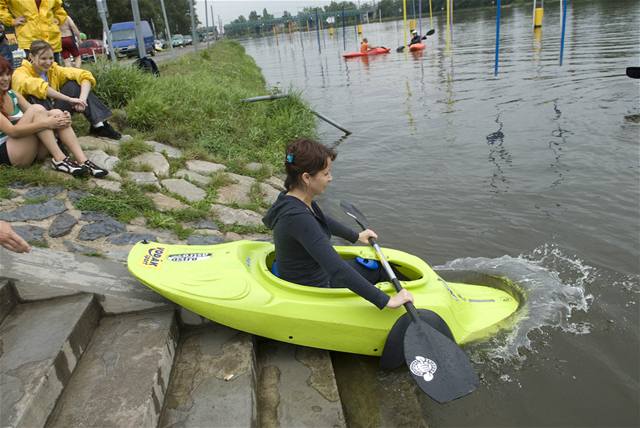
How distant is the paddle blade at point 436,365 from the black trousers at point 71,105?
4.49 meters

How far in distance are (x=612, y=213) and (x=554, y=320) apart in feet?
7.24

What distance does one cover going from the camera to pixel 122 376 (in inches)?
96.2

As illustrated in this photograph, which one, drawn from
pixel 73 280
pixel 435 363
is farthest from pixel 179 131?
pixel 435 363

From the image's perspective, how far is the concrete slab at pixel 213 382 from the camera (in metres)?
2.40

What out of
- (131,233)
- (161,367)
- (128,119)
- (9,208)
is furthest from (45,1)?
(161,367)

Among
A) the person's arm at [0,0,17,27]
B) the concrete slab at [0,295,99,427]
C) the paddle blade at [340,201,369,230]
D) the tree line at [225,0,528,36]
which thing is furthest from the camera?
the tree line at [225,0,528,36]

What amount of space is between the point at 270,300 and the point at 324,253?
0.47m

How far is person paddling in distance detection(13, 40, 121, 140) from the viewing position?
496 centimetres

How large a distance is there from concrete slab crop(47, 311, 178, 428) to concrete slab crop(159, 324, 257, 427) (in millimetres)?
85

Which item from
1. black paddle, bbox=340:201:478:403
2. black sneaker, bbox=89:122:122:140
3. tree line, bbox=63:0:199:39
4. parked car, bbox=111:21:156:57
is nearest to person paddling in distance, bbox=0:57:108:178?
black sneaker, bbox=89:122:122:140

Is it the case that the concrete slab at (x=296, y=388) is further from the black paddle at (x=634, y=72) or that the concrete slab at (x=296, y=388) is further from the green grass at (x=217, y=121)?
the black paddle at (x=634, y=72)

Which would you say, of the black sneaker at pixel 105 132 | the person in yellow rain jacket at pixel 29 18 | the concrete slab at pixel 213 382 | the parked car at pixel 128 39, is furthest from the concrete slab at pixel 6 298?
the parked car at pixel 128 39

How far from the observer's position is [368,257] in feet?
11.4

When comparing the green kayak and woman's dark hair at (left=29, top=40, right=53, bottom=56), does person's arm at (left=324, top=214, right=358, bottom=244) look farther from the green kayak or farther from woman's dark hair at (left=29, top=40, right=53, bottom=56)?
woman's dark hair at (left=29, top=40, right=53, bottom=56)
